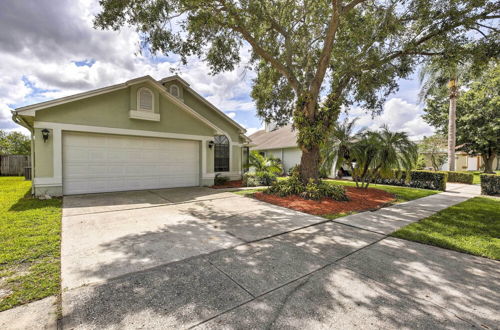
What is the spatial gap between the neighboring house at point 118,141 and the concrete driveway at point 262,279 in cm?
387

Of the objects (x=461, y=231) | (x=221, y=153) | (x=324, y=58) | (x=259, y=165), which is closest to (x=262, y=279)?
(x=461, y=231)

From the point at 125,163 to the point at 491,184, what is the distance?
55.5ft

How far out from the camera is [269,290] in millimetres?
2699

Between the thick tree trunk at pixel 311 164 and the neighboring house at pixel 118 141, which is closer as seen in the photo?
the neighboring house at pixel 118 141

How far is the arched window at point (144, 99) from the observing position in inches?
364

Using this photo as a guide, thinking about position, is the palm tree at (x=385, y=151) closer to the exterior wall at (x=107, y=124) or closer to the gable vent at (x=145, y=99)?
the exterior wall at (x=107, y=124)

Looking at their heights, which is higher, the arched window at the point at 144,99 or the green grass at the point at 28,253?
the arched window at the point at 144,99

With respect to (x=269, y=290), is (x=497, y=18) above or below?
above


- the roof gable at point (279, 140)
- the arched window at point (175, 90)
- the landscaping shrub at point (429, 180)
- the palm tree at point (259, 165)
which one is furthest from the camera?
the roof gable at point (279, 140)

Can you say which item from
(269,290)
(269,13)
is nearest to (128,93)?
(269,13)

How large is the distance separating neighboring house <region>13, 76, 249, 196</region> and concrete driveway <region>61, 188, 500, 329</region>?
3867 mm

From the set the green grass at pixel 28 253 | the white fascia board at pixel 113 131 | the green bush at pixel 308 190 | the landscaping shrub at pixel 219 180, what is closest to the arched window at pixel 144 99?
the white fascia board at pixel 113 131

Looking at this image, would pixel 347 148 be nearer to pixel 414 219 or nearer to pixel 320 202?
pixel 320 202

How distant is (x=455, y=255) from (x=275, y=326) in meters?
3.82
